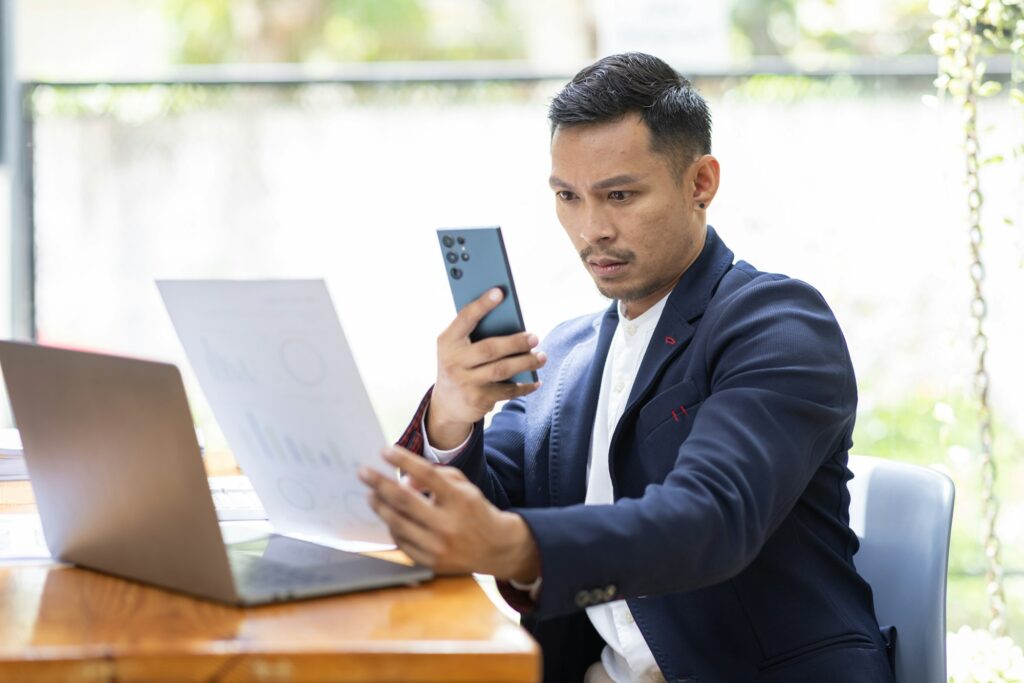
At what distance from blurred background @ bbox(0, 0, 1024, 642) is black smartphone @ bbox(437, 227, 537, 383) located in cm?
160

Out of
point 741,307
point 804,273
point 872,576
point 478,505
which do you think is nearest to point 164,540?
point 478,505

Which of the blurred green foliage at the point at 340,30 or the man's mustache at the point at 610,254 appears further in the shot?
the blurred green foliage at the point at 340,30

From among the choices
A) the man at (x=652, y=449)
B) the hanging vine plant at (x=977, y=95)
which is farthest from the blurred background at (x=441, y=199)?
the man at (x=652, y=449)

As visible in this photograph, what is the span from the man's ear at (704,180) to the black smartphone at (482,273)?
1.49 feet

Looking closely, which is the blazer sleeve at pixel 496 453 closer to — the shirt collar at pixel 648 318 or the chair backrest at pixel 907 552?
the shirt collar at pixel 648 318

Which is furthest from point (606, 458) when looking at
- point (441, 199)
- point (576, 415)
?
point (441, 199)

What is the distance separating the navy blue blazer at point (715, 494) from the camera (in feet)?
3.60

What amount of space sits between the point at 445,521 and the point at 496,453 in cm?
69

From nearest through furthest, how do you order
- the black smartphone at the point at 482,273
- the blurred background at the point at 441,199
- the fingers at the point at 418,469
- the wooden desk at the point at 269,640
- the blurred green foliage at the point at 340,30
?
the wooden desk at the point at 269,640, the fingers at the point at 418,469, the black smartphone at the point at 482,273, the blurred background at the point at 441,199, the blurred green foliage at the point at 340,30

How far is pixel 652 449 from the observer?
150 cm

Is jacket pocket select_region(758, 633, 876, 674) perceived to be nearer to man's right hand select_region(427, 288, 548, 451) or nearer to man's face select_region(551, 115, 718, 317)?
man's right hand select_region(427, 288, 548, 451)

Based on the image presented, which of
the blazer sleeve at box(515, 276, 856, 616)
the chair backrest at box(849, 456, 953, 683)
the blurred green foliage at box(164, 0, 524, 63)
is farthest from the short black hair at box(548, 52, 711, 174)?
the blurred green foliage at box(164, 0, 524, 63)

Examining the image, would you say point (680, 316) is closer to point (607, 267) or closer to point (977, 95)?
point (607, 267)

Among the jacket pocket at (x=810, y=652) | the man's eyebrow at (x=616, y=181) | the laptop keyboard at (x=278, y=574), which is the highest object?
the man's eyebrow at (x=616, y=181)
